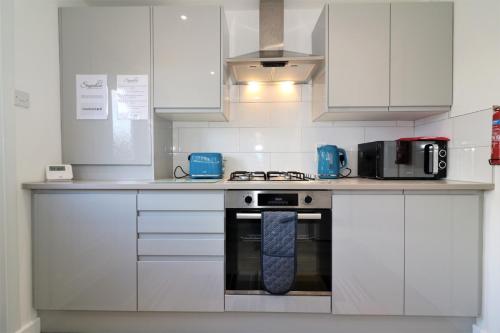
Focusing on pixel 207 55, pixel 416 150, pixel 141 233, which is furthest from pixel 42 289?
pixel 416 150

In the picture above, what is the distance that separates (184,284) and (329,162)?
1.25 metres

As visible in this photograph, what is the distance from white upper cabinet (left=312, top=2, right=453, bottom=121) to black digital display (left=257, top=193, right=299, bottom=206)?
2.18ft

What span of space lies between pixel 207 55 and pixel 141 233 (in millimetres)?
1182

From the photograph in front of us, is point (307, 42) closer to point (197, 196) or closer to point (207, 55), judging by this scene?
point (207, 55)

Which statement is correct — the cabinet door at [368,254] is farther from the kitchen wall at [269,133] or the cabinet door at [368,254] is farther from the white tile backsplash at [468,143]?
the kitchen wall at [269,133]

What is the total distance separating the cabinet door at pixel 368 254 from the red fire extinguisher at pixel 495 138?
481 millimetres

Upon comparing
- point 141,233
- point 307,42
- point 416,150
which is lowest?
point 141,233

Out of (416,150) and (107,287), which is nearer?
(107,287)

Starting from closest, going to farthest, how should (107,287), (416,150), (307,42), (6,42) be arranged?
1. (6,42)
2. (107,287)
3. (416,150)
4. (307,42)

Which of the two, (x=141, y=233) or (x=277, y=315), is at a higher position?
(x=141, y=233)

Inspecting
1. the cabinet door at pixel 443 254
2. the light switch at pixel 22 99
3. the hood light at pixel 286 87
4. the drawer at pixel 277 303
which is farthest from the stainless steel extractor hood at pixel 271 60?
the drawer at pixel 277 303

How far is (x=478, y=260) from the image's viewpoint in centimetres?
144

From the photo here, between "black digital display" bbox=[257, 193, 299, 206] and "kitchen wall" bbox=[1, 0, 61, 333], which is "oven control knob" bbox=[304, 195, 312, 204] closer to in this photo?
"black digital display" bbox=[257, 193, 299, 206]

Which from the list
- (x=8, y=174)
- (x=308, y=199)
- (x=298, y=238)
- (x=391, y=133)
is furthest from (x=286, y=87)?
(x=8, y=174)
